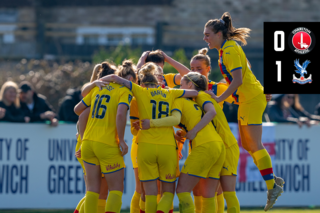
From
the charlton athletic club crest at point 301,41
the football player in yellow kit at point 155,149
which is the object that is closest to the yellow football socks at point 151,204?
the football player in yellow kit at point 155,149

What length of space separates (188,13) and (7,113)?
42.3ft

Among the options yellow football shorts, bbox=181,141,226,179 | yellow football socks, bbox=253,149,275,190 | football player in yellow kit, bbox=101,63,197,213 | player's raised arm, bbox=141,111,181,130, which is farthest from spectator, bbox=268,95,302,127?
player's raised arm, bbox=141,111,181,130

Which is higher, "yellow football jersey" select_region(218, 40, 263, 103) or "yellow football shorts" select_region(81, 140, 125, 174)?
"yellow football jersey" select_region(218, 40, 263, 103)

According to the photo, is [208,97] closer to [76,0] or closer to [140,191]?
[140,191]

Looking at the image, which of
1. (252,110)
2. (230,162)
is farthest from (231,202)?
(252,110)

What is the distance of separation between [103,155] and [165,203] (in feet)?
2.94

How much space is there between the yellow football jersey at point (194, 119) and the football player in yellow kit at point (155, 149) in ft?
0.43

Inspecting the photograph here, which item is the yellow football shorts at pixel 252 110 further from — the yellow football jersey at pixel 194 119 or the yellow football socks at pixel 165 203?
the yellow football socks at pixel 165 203

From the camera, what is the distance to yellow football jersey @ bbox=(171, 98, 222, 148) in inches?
206

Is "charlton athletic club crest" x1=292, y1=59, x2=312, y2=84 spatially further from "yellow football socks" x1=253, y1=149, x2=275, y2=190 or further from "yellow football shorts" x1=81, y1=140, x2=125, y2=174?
"yellow football shorts" x1=81, y1=140, x2=125, y2=174

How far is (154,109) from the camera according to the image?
5.20 metres

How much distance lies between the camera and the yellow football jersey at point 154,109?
17.0 ft

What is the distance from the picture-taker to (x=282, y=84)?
899cm

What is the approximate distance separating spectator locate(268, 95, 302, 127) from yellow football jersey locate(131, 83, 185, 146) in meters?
4.63
